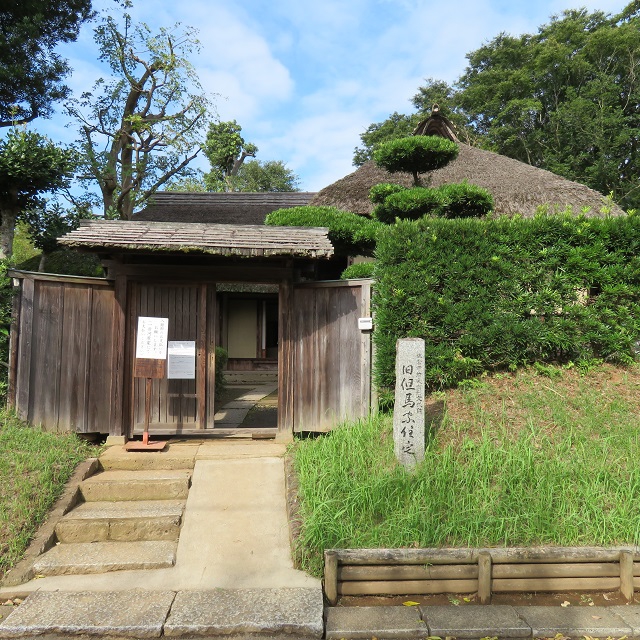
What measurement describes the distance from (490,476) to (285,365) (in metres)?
3.13

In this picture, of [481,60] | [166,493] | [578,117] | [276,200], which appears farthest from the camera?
[481,60]

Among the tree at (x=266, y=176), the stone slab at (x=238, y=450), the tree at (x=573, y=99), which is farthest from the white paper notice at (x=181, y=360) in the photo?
the tree at (x=266, y=176)

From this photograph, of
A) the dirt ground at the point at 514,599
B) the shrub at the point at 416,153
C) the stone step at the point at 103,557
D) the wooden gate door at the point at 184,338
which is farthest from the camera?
the shrub at the point at 416,153

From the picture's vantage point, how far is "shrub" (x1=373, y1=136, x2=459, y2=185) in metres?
8.63

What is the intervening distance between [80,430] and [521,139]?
25.1 metres

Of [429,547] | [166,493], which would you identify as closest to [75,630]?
[166,493]

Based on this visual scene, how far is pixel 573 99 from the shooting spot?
910 inches

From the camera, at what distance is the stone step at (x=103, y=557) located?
404 cm

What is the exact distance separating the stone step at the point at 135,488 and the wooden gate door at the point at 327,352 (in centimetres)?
193

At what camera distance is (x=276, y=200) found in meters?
17.8

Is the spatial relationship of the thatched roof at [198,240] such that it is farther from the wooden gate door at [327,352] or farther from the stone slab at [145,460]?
the stone slab at [145,460]

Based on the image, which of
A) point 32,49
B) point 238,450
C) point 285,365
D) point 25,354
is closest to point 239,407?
point 285,365

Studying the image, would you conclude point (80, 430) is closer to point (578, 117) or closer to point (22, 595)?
point (22, 595)

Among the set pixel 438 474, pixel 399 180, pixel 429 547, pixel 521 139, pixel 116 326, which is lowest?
pixel 429 547
